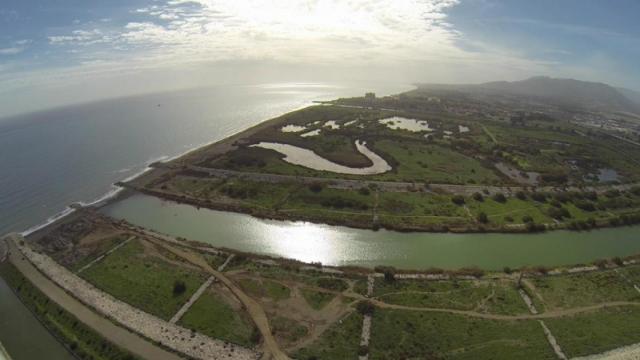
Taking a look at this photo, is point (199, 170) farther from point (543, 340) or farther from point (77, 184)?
point (543, 340)

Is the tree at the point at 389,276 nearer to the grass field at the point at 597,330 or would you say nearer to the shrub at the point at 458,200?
the grass field at the point at 597,330

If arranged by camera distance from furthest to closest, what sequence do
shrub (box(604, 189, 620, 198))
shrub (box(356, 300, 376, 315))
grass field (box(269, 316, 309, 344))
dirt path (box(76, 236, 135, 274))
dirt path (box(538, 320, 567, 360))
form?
shrub (box(604, 189, 620, 198))
dirt path (box(76, 236, 135, 274))
shrub (box(356, 300, 376, 315))
grass field (box(269, 316, 309, 344))
dirt path (box(538, 320, 567, 360))

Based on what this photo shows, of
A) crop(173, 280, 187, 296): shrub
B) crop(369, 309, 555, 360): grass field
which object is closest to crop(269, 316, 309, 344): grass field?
crop(369, 309, 555, 360): grass field

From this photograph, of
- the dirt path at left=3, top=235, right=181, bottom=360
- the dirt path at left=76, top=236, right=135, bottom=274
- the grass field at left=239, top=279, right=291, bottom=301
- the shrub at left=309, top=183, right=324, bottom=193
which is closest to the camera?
the dirt path at left=3, top=235, right=181, bottom=360

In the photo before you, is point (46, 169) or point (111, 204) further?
point (46, 169)

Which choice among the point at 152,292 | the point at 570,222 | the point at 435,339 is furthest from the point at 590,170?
the point at 152,292

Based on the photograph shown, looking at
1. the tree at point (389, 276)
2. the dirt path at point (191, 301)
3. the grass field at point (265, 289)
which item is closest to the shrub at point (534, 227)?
the tree at point (389, 276)

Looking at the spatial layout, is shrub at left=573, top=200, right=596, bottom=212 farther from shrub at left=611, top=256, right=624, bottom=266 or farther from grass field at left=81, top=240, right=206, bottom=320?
grass field at left=81, top=240, right=206, bottom=320
